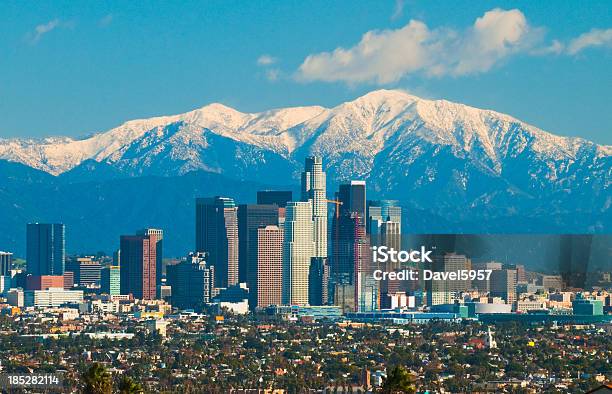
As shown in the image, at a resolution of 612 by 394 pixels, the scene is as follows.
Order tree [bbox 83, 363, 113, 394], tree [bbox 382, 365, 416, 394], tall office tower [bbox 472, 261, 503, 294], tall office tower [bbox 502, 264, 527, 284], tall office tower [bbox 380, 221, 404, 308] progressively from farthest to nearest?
tall office tower [bbox 502, 264, 527, 284] < tall office tower [bbox 472, 261, 503, 294] < tall office tower [bbox 380, 221, 404, 308] < tree [bbox 83, 363, 113, 394] < tree [bbox 382, 365, 416, 394]

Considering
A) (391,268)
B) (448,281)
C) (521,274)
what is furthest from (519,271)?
(391,268)

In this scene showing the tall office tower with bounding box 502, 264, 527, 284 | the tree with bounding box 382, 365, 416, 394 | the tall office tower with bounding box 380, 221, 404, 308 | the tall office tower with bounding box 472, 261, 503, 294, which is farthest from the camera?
the tall office tower with bounding box 502, 264, 527, 284

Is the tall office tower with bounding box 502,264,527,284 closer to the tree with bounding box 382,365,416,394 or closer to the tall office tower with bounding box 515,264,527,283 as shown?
the tall office tower with bounding box 515,264,527,283

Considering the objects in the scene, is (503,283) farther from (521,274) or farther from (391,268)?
(391,268)

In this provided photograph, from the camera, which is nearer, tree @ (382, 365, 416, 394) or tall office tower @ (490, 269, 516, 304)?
tree @ (382, 365, 416, 394)

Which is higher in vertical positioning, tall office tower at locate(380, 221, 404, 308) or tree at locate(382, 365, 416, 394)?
tall office tower at locate(380, 221, 404, 308)

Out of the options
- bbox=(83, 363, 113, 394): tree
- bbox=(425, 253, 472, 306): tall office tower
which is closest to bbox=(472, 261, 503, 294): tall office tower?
bbox=(425, 253, 472, 306): tall office tower
